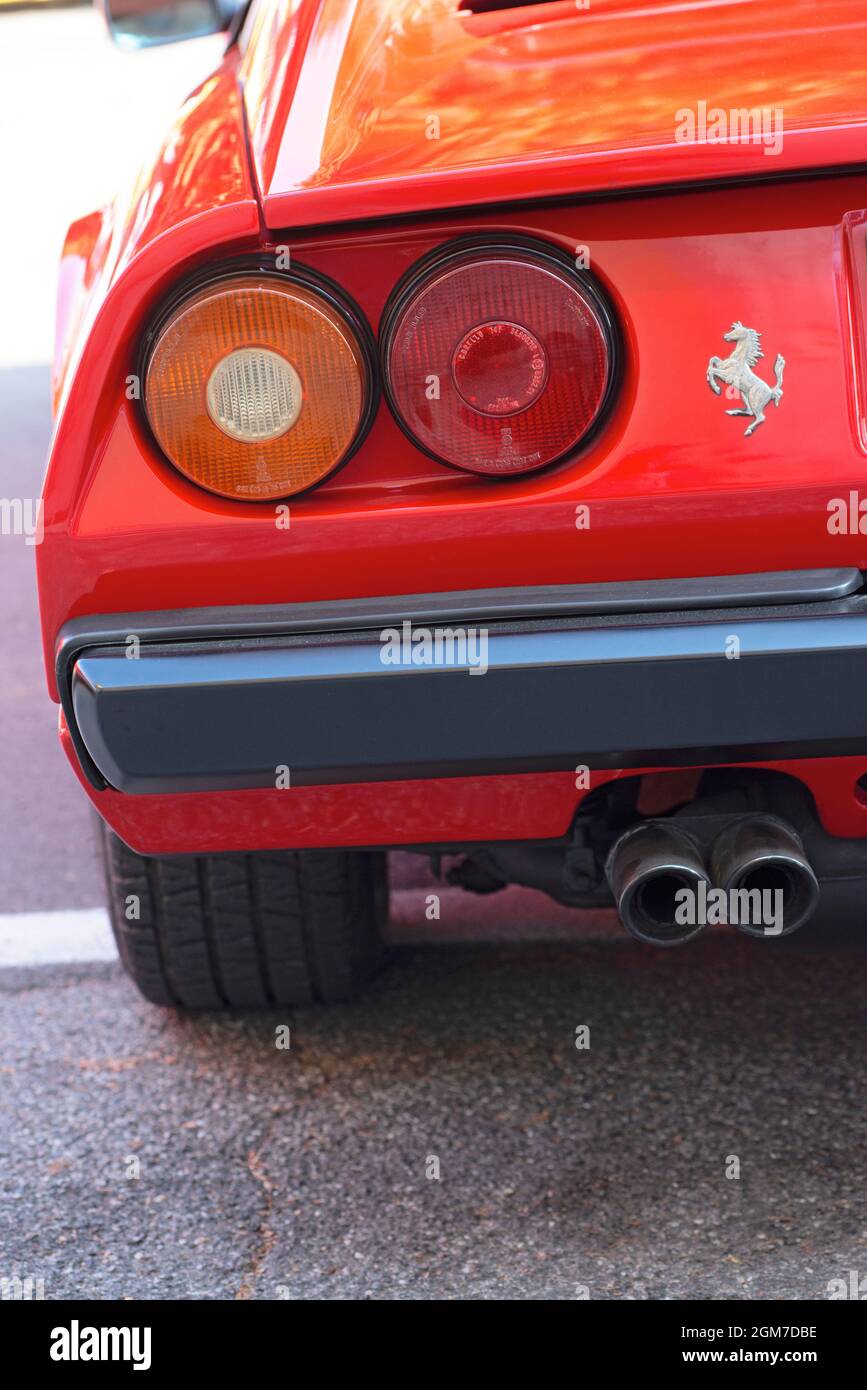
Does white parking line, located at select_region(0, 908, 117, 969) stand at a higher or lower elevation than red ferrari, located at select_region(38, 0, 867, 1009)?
lower

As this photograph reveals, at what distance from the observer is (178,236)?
1.70 m

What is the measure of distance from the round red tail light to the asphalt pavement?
752mm

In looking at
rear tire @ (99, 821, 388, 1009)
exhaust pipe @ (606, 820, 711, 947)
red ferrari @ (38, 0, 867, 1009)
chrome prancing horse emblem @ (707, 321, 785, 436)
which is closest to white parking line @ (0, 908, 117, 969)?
rear tire @ (99, 821, 388, 1009)

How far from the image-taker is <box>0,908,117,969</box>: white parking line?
9.76ft

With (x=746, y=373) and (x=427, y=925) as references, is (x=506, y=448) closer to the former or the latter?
(x=746, y=373)

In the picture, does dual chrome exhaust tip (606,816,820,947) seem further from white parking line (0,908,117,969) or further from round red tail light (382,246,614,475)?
white parking line (0,908,117,969)

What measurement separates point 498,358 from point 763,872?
679mm

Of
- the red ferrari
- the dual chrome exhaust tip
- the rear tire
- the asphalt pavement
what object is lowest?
the asphalt pavement

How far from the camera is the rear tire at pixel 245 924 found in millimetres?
2416

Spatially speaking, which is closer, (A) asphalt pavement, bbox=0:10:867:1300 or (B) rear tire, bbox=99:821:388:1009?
(A) asphalt pavement, bbox=0:10:867:1300

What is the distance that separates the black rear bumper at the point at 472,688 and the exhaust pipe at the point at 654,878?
11 cm
